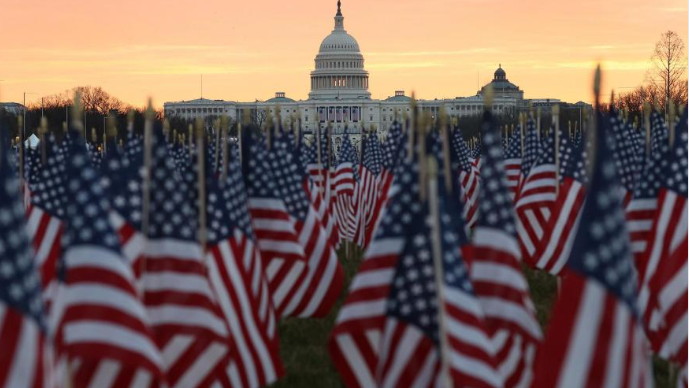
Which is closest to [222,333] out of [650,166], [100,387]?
[100,387]

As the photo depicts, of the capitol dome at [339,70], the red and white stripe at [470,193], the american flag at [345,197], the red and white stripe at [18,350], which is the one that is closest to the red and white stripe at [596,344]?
the red and white stripe at [18,350]

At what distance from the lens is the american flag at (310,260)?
1380 cm

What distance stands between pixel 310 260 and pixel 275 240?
1.90ft

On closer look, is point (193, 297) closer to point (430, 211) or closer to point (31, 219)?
point (430, 211)

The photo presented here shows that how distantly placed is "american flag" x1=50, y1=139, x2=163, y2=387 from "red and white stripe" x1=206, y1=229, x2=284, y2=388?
232 centimetres

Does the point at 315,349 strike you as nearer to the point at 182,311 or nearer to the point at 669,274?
the point at 669,274

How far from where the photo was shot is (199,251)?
9.78 meters

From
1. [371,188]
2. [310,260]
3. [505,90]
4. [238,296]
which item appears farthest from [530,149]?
[505,90]

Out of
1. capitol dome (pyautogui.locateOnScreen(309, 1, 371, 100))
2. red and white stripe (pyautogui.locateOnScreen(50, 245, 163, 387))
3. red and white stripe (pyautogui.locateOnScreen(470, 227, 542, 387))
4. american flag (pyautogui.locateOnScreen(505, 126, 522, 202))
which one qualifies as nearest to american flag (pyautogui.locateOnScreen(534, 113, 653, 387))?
red and white stripe (pyautogui.locateOnScreen(470, 227, 542, 387))

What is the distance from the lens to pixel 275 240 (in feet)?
45.1

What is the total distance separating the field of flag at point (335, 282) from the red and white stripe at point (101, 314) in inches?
0.4

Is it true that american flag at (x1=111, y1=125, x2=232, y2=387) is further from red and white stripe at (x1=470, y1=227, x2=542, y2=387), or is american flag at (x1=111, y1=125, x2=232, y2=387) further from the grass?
the grass

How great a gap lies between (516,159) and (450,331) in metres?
18.6

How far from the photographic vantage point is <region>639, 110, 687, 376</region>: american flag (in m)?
11.0
